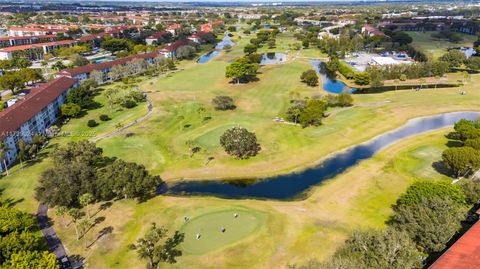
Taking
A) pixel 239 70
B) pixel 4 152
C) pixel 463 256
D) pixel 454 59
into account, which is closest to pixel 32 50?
pixel 239 70

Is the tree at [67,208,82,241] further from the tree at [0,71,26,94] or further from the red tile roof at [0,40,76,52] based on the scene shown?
the red tile roof at [0,40,76,52]

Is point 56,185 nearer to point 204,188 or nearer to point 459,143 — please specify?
point 204,188

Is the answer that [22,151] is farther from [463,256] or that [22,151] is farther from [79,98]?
[463,256]

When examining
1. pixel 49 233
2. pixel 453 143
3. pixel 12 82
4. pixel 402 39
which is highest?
pixel 402 39

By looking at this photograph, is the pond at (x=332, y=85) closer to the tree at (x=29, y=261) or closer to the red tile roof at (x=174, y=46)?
the red tile roof at (x=174, y=46)

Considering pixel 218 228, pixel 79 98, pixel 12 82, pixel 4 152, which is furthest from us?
pixel 12 82

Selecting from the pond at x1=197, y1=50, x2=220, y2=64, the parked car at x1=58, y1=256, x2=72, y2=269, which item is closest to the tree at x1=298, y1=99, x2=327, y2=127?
the parked car at x1=58, y1=256, x2=72, y2=269

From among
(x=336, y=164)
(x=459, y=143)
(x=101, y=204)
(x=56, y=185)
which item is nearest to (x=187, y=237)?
(x=101, y=204)
